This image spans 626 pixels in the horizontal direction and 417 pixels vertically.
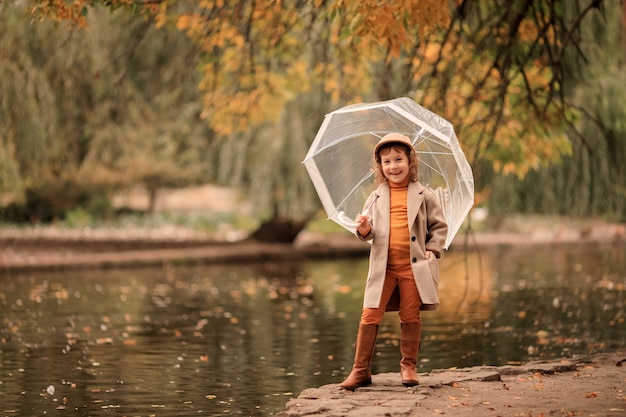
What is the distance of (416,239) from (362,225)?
1.17 feet

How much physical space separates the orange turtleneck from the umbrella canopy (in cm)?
33

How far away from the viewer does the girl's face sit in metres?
7.52

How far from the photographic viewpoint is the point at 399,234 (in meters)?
7.51

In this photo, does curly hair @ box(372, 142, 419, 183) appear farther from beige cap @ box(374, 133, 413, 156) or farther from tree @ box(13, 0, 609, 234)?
tree @ box(13, 0, 609, 234)

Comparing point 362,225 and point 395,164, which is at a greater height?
point 395,164

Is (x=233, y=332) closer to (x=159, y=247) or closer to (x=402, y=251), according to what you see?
(x=402, y=251)

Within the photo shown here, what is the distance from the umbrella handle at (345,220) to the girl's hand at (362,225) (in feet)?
0.80

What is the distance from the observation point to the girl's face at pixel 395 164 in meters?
7.52

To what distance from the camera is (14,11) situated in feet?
62.4

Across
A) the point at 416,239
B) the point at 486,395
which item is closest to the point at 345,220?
the point at 416,239

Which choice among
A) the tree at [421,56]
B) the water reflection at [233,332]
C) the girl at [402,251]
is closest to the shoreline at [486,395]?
the girl at [402,251]

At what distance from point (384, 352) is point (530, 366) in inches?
96.6

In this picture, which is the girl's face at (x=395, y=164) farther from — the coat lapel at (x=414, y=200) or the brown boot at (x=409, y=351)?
the brown boot at (x=409, y=351)

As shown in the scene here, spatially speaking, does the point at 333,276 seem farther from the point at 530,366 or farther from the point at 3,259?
the point at 530,366
